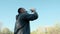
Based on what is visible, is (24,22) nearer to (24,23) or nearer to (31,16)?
(24,23)

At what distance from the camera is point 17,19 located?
552cm

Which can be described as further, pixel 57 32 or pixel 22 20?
pixel 57 32

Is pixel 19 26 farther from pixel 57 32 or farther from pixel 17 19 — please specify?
pixel 57 32

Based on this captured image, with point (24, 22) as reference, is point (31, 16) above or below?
above

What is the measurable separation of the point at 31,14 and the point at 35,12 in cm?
12

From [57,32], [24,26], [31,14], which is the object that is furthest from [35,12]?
[57,32]

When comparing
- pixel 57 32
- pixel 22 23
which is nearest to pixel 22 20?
pixel 22 23

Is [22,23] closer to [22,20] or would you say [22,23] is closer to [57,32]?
[22,20]

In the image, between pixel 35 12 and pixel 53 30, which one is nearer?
pixel 35 12

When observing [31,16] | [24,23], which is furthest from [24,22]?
[31,16]

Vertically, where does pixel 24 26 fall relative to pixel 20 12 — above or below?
below

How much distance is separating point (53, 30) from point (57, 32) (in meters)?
1.96

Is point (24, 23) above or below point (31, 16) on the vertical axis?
below

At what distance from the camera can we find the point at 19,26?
5344 millimetres
